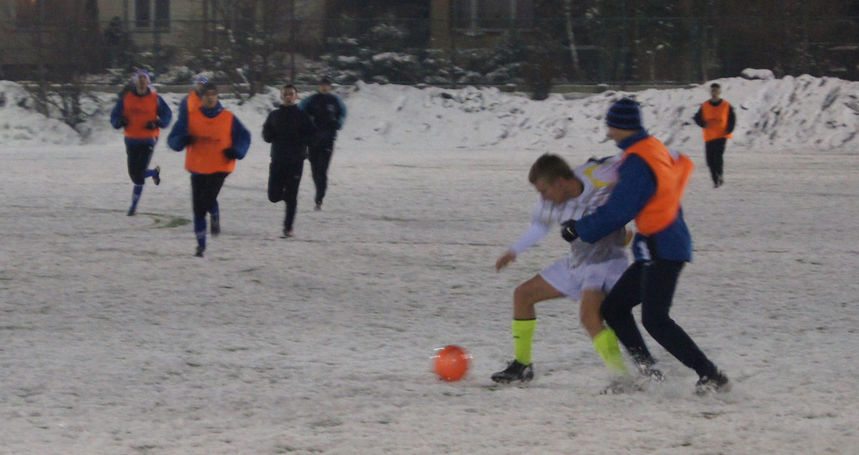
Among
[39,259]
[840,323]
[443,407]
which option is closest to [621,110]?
[443,407]

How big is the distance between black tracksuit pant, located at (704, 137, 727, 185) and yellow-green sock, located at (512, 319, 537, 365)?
1192cm

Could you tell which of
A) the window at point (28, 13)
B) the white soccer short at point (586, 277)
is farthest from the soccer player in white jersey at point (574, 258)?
the window at point (28, 13)

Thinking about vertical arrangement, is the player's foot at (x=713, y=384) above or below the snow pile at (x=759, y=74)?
below

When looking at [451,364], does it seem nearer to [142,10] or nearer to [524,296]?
[524,296]

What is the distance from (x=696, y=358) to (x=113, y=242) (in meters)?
7.32

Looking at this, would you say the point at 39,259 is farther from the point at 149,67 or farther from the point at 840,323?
the point at 149,67

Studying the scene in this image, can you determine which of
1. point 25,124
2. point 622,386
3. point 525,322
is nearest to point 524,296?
point 525,322

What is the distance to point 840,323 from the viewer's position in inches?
309

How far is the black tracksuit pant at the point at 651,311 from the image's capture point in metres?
5.51

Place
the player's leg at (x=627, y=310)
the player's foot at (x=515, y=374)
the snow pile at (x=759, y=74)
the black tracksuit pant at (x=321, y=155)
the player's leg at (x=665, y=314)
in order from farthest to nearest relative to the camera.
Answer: the snow pile at (x=759, y=74) → the black tracksuit pant at (x=321, y=155) → the player's foot at (x=515, y=374) → the player's leg at (x=627, y=310) → the player's leg at (x=665, y=314)

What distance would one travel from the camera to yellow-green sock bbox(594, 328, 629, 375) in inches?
229

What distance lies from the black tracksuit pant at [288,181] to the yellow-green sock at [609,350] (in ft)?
21.0

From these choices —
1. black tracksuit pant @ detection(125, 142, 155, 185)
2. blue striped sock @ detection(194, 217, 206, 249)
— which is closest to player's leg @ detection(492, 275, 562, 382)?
A: blue striped sock @ detection(194, 217, 206, 249)

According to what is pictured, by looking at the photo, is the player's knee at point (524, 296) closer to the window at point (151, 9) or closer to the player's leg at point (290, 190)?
the player's leg at point (290, 190)
